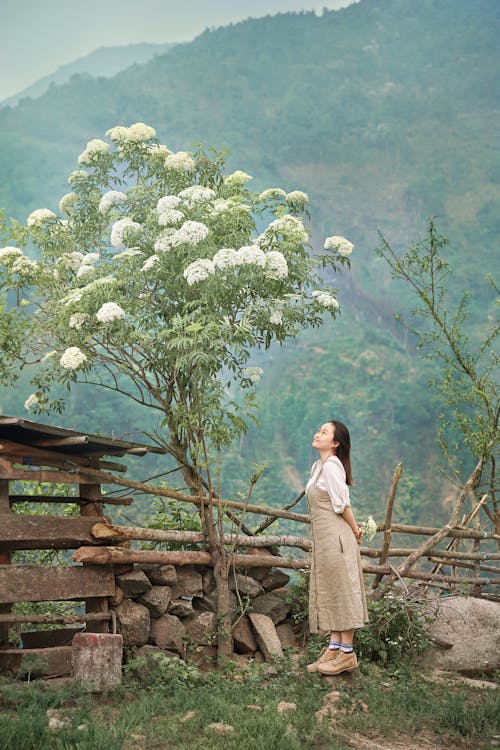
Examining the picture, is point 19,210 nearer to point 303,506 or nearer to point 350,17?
point 303,506

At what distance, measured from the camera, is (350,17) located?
150 ft

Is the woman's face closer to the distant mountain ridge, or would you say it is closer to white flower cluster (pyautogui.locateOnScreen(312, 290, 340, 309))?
white flower cluster (pyautogui.locateOnScreen(312, 290, 340, 309))

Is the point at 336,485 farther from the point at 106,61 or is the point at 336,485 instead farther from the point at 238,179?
the point at 106,61

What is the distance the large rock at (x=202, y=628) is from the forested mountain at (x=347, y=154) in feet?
65.9

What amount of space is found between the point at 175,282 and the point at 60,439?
5.91 ft

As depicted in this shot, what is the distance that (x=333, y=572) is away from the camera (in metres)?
6.57

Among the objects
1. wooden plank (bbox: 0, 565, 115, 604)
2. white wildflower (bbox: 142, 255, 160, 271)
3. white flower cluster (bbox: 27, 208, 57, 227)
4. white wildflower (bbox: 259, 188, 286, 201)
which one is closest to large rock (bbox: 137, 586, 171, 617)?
wooden plank (bbox: 0, 565, 115, 604)

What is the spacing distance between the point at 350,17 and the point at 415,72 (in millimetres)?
5993

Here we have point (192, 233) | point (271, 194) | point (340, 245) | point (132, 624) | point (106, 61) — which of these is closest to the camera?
point (132, 624)

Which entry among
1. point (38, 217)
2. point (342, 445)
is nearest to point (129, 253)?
point (38, 217)

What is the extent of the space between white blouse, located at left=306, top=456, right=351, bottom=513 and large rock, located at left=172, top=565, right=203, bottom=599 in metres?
1.75

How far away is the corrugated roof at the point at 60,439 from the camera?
655 centimetres

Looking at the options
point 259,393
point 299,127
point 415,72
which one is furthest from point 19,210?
point 415,72

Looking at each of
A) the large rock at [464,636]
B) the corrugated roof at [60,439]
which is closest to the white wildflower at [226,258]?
the corrugated roof at [60,439]
